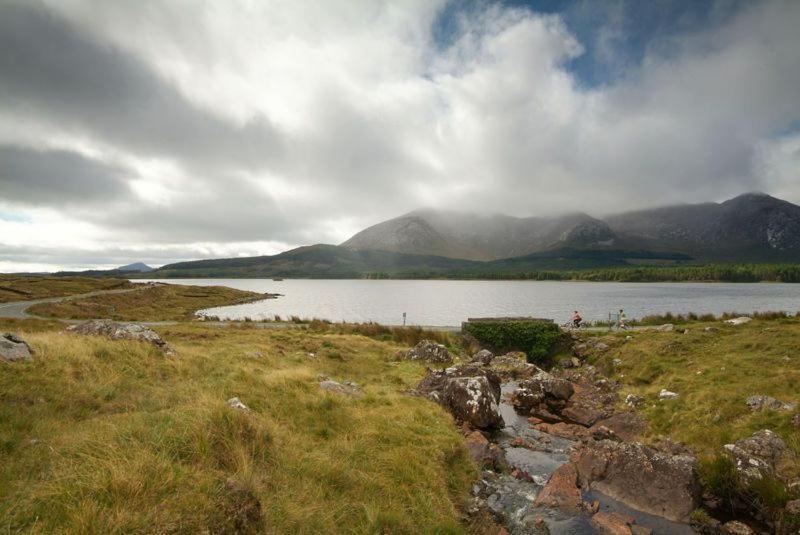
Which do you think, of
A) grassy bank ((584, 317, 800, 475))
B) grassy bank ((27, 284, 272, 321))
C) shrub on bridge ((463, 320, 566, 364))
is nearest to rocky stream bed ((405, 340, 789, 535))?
grassy bank ((584, 317, 800, 475))

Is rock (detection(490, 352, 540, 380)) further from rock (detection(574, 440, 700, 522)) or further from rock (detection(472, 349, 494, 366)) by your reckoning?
rock (detection(574, 440, 700, 522))

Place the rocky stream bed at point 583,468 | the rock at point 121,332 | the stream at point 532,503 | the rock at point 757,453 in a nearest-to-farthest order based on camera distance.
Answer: the stream at point 532,503 < the rocky stream bed at point 583,468 < the rock at point 757,453 < the rock at point 121,332

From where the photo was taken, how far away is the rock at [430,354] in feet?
95.6

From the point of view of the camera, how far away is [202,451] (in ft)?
25.4

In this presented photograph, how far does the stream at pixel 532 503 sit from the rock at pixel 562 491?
0.81 ft

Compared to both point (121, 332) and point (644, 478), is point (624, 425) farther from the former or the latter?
point (121, 332)

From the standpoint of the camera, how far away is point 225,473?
7.32 meters

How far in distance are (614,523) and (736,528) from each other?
2969 millimetres

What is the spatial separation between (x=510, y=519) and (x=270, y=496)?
696 centimetres

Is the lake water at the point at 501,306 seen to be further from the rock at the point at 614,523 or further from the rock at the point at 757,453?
the rock at the point at 614,523

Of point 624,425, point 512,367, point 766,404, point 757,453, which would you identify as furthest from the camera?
point 512,367

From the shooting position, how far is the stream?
1062cm

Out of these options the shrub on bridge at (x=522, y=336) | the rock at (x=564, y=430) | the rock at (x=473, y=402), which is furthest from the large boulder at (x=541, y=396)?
the shrub on bridge at (x=522, y=336)

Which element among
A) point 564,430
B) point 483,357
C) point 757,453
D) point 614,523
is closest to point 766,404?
point 757,453
